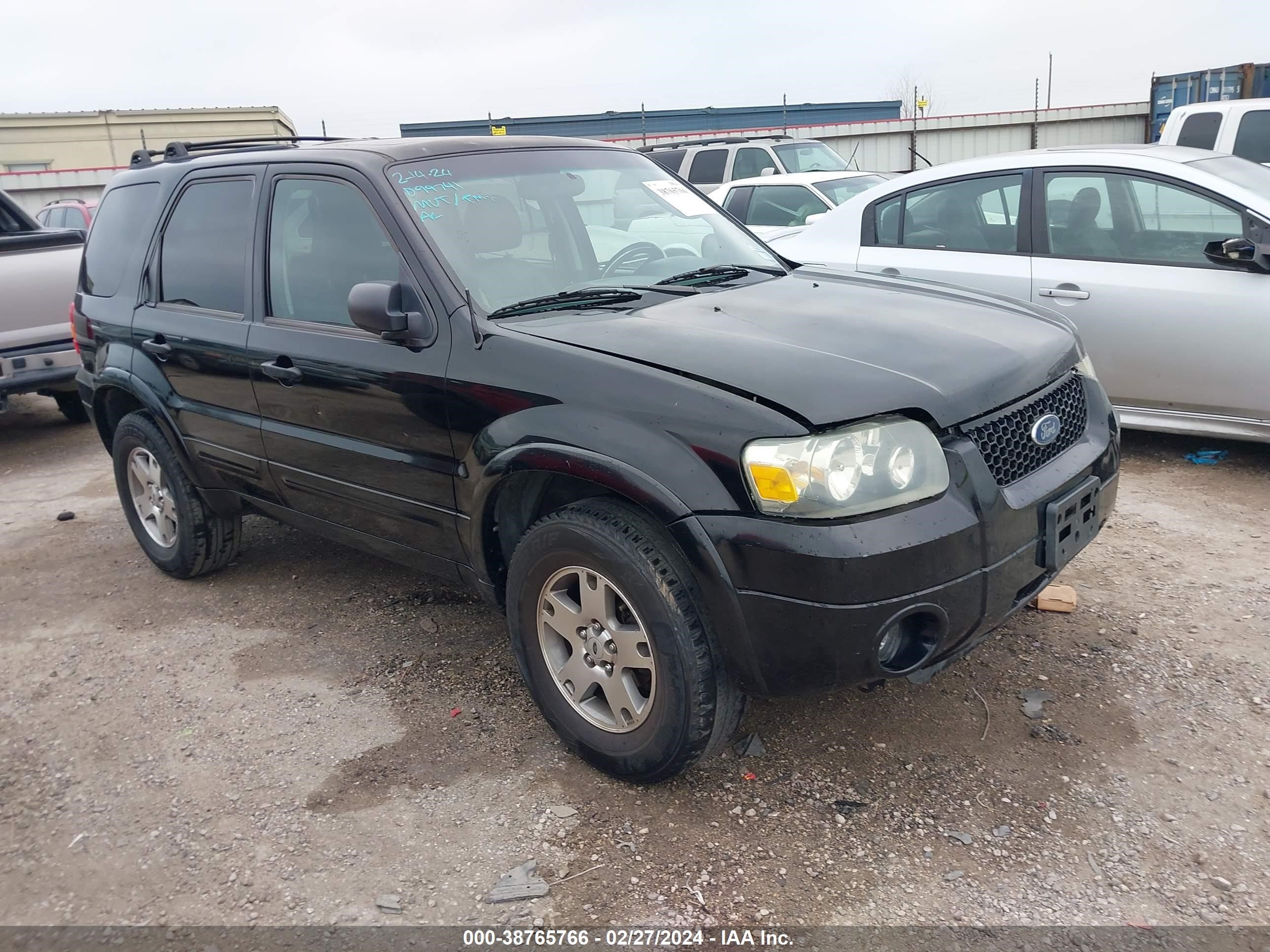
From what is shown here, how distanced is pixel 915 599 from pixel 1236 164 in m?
4.44

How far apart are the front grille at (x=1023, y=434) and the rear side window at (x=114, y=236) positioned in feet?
12.0

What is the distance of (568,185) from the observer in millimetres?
3752

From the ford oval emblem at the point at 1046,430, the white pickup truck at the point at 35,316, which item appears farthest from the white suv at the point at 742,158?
the ford oval emblem at the point at 1046,430

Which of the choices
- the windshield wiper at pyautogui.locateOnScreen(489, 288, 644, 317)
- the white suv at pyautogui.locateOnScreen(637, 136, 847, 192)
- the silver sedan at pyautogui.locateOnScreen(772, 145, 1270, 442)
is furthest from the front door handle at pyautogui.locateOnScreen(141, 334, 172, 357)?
the white suv at pyautogui.locateOnScreen(637, 136, 847, 192)

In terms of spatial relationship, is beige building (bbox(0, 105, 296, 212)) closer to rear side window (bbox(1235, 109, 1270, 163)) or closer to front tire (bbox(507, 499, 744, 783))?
rear side window (bbox(1235, 109, 1270, 163))

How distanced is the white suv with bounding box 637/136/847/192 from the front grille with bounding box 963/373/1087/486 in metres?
9.42

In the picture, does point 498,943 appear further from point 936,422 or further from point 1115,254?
point 1115,254

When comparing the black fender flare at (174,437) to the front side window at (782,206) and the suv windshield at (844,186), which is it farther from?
the suv windshield at (844,186)

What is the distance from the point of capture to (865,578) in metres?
2.40

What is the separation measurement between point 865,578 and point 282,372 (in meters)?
2.23

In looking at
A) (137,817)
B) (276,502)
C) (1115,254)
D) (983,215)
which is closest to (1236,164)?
(1115,254)

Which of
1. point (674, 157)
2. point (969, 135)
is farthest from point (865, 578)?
point (969, 135)

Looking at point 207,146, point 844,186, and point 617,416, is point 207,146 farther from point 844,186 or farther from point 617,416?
point 844,186

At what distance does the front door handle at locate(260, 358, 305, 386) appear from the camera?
3557 millimetres
